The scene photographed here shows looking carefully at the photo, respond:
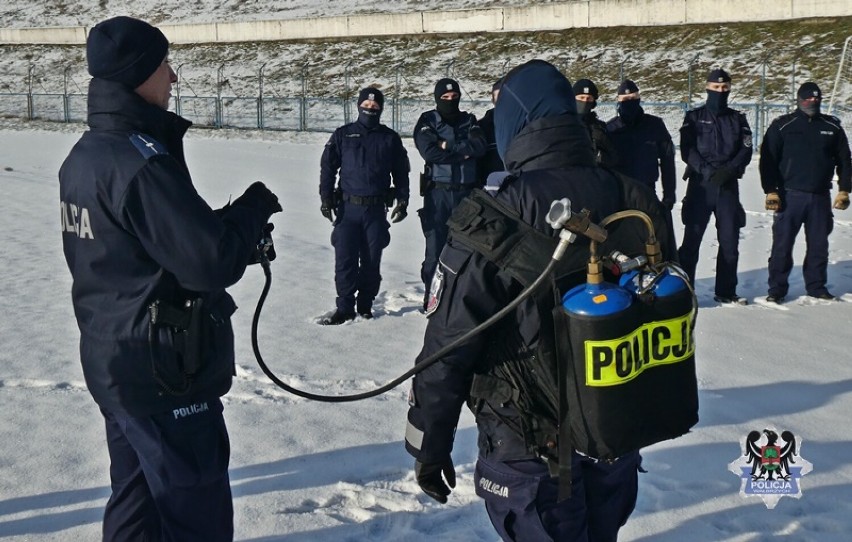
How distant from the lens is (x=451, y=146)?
7.46m

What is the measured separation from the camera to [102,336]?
2.59 m

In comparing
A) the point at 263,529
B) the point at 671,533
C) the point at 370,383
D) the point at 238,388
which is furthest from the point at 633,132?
the point at 263,529

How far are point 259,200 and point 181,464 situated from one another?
81cm

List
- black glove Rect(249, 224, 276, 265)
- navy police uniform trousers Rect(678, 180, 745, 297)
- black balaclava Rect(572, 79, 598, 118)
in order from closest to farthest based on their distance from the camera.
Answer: black glove Rect(249, 224, 276, 265) → black balaclava Rect(572, 79, 598, 118) → navy police uniform trousers Rect(678, 180, 745, 297)

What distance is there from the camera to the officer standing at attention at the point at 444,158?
7453 mm

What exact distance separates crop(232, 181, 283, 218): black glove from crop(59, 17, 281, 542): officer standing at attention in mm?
12

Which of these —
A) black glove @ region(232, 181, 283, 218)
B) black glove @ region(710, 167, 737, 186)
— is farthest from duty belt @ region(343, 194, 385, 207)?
black glove @ region(232, 181, 283, 218)

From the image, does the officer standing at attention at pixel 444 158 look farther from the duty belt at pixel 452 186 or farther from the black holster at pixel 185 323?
the black holster at pixel 185 323

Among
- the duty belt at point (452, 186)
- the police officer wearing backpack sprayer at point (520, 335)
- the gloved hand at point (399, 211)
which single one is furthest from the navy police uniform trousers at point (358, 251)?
the police officer wearing backpack sprayer at point (520, 335)

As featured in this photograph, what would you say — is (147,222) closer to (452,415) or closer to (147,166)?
(147,166)

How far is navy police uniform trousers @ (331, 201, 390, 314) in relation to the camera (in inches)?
291

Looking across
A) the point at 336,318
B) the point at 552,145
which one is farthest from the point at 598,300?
the point at 336,318

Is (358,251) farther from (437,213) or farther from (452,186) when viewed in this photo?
(452,186)

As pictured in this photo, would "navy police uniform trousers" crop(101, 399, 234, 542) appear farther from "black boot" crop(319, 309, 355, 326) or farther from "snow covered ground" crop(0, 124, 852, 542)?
"black boot" crop(319, 309, 355, 326)
